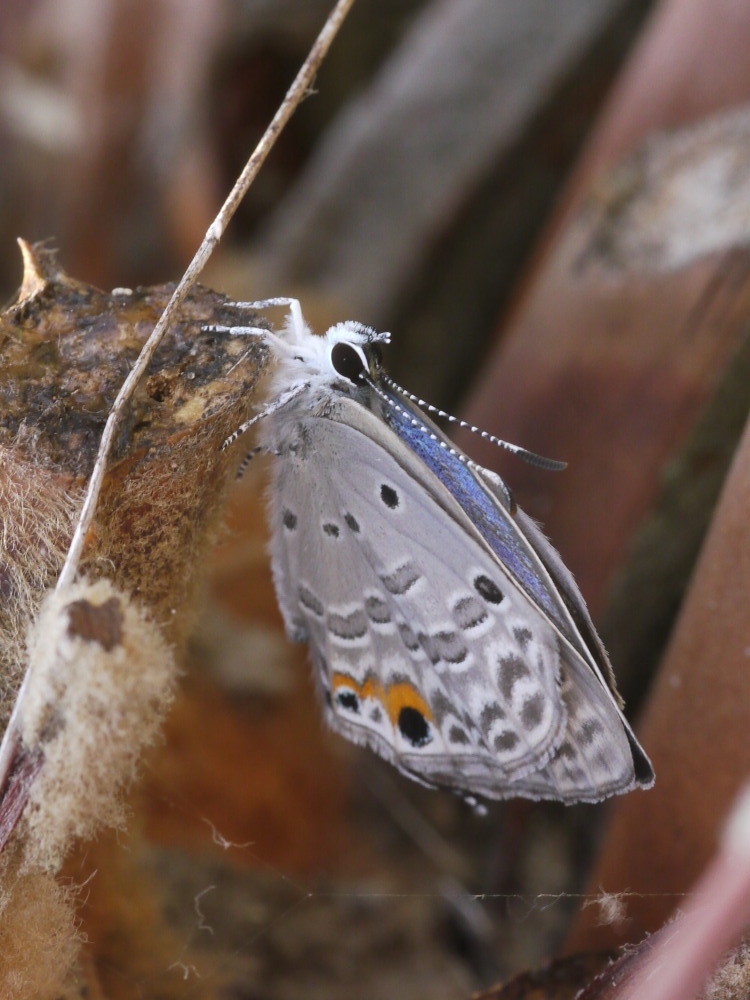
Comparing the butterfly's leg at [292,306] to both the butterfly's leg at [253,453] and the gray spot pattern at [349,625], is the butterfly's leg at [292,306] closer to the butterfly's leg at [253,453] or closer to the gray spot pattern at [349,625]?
the butterfly's leg at [253,453]

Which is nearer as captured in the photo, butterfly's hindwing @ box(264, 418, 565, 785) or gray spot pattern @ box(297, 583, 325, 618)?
butterfly's hindwing @ box(264, 418, 565, 785)

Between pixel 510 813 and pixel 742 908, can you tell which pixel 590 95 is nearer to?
pixel 510 813

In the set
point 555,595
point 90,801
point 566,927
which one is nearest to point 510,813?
point 566,927

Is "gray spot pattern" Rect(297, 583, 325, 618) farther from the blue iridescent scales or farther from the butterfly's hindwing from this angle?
the blue iridescent scales

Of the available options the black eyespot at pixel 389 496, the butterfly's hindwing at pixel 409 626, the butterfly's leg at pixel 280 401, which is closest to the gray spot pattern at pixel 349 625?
the butterfly's hindwing at pixel 409 626

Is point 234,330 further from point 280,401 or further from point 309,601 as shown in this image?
point 309,601

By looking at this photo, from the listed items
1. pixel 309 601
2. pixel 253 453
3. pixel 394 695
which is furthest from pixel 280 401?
pixel 394 695

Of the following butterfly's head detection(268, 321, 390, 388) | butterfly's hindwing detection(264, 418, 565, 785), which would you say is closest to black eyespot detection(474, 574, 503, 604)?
butterfly's hindwing detection(264, 418, 565, 785)
